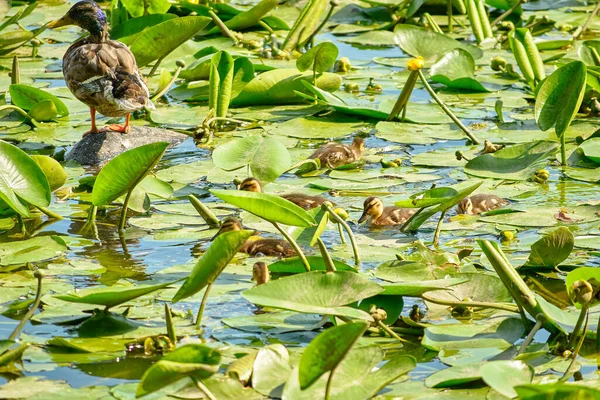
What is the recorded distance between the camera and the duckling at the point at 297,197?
5.39m

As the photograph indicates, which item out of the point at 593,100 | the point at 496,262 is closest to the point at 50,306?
the point at 496,262

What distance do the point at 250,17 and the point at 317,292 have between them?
5.74 meters

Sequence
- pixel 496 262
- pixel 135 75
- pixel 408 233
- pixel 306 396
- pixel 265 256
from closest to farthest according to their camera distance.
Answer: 1. pixel 306 396
2. pixel 496 262
3. pixel 265 256
4. pixel 408 233
5. pixel 135 75

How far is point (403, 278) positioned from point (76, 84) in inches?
131

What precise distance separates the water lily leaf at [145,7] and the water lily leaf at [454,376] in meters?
5.68

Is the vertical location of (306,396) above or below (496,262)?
below

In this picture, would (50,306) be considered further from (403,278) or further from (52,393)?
(403,278)

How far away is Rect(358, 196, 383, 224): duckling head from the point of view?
526cm

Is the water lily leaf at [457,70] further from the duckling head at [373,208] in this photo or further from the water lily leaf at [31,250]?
the water lily leaf at [31,250]

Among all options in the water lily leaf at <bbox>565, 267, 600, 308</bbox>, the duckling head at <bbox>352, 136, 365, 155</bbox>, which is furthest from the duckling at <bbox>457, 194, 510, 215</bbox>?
the water lily leaf at <bbox>565, 267, 600, 308</bbox>

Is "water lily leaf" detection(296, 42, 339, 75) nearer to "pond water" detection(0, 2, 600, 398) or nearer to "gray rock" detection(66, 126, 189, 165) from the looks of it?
"pond water" detection(0, 2, 600, 398)

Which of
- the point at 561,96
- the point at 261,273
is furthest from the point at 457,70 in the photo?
the point at 261,273

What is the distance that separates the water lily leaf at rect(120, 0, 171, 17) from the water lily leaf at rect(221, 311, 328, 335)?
5.02m

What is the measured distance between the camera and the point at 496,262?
3645 millimetres
